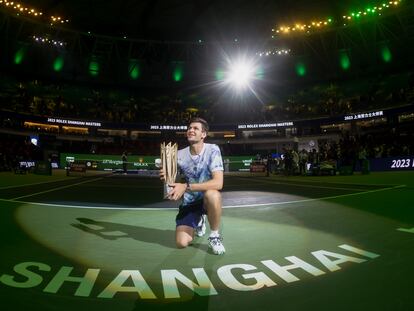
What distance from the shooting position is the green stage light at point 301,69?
48688mm

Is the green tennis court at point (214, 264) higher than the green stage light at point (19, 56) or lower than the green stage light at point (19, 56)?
lower

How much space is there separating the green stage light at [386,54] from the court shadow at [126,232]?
1773 inches

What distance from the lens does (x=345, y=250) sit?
396cm

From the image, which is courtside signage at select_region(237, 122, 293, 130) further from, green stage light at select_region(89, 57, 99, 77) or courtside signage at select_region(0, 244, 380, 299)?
courtside signage at select_region(0, 244, 380, 299)

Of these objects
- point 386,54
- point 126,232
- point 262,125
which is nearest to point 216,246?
point 126,232

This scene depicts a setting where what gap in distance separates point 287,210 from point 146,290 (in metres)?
4.70

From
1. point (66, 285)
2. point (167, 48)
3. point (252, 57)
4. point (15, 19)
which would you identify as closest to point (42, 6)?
point (15, 19)

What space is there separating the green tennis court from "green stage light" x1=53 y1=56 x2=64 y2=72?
4518 cm

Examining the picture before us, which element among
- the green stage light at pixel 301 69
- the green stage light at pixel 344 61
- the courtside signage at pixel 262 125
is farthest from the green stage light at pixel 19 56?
the green stage light at pixel 344 61

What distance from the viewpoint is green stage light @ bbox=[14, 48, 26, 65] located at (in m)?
43.0

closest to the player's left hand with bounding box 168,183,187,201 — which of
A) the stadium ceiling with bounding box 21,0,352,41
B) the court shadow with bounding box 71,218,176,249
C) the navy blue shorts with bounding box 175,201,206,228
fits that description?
the navy blue shorts with bounding box 175,201,206,228

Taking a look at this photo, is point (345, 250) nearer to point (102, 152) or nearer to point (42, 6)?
point (42, 6)

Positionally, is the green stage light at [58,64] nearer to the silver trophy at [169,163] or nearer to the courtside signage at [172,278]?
the silver trophy at [169,163]

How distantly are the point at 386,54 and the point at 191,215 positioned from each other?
45491 millimetres
